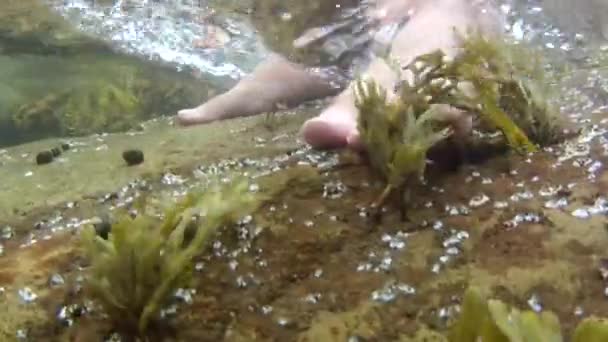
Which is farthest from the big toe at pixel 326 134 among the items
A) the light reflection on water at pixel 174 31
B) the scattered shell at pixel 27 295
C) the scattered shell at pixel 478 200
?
the light reflection on water at pixel 174 31

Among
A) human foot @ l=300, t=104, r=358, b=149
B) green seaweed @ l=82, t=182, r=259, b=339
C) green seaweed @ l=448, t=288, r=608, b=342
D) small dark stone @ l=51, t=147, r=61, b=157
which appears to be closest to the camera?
green seaweed @ l=448, t=288, r=608, b=342

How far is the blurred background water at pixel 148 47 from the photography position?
5020 mm

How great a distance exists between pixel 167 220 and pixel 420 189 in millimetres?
880

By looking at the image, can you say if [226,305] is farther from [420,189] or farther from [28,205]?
[28,205]

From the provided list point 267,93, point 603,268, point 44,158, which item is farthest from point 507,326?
point 267,93

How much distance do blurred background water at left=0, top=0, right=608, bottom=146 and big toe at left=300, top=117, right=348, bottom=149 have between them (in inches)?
70.5

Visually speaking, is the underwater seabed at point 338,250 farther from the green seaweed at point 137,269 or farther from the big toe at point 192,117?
the big toe at point 192,117

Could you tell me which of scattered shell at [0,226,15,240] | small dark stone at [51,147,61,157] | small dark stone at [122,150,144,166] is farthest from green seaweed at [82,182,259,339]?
A: small dark stone at [51,147,61,157]

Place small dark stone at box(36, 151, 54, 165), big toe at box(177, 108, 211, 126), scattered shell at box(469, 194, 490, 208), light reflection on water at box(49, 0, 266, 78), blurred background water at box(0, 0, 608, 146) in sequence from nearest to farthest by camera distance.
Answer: scattered shell at box(469, 194, 490, 208) < small dark stone at box(36, 151, 54, 165) < big toe at box(177, 108, 211, 126) < blurred background water at box(0, 0, 608, 146) < light reflection on water at box(49, 0, 266, 78)

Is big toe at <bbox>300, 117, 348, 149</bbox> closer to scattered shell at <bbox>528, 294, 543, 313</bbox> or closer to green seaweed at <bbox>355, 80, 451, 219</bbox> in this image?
green seaweed at <bbox>355, 80, 451, 219</bbox>

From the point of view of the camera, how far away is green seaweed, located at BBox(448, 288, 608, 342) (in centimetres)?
131

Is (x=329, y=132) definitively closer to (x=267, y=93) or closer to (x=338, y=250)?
(x=338, y=250)

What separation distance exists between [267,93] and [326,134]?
1.65 meters

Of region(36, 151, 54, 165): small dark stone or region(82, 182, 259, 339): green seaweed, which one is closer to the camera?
region(82, 182, 259, 339): green seaweed
